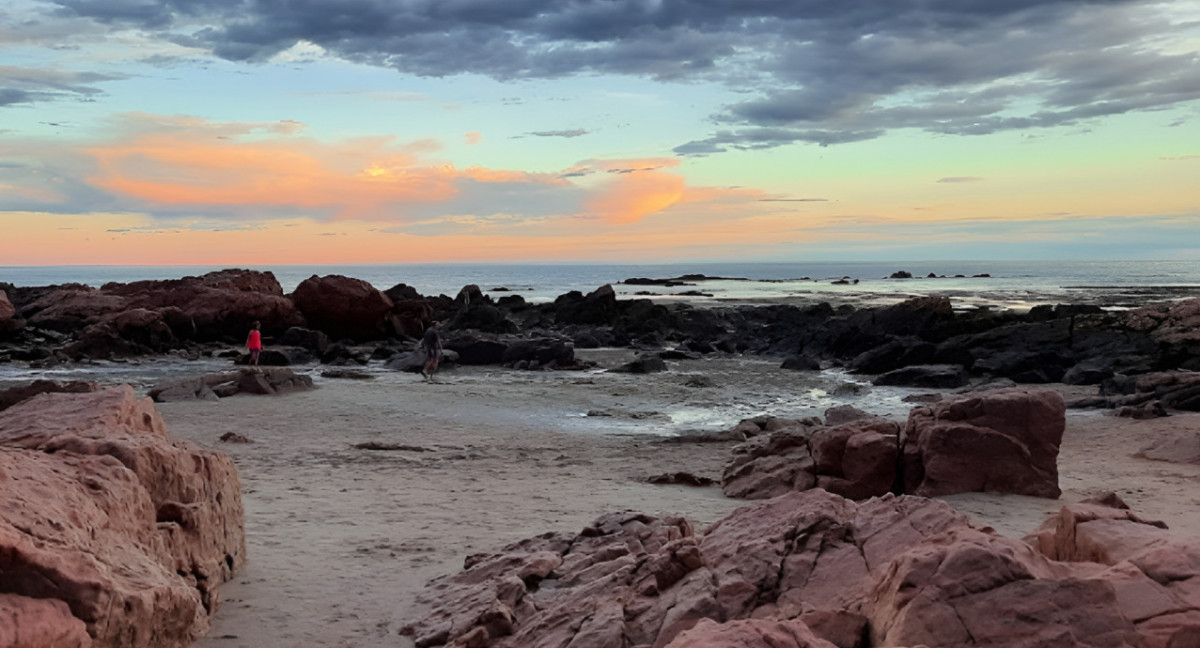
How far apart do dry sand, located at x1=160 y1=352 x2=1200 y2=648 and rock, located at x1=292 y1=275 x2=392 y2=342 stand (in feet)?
42.6

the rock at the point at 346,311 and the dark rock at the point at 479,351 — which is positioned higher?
the rock at the point at 346,311

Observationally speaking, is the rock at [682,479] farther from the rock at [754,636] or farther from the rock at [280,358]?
the rock at [280,358]

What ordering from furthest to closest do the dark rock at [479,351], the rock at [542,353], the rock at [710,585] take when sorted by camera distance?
the dark rock at [479,351]
the rock at [542,353]
the rock at [710,585]

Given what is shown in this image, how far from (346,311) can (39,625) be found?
34.0 m

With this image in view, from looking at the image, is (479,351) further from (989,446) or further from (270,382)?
(989,446)

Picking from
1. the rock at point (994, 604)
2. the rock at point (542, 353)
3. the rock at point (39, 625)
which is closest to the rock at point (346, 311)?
the rock at point (542, 353)

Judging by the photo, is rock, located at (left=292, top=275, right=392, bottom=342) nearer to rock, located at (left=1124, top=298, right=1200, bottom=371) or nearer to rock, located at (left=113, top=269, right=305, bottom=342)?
rock, located at (left=113, top=269, right=305, bottom=342)

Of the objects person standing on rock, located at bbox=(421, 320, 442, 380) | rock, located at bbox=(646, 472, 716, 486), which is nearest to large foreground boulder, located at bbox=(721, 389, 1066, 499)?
rock, located at bbox=(646, 472, 716, 486)

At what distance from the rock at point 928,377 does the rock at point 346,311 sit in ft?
67.8

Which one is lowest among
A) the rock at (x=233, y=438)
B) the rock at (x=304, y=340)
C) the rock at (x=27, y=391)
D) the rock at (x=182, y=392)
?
the rock at (x=233, y=438)

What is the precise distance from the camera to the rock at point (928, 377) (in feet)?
78.8

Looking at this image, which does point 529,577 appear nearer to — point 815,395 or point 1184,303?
point 815,395

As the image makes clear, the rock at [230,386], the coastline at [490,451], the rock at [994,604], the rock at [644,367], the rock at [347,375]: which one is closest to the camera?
the rock at [994,604]

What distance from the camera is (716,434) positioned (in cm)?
1598
